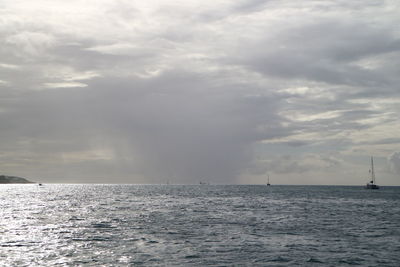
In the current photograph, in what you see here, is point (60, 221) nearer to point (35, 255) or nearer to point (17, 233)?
point (17, 233)

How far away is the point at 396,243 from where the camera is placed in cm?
4519

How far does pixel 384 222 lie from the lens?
67.9 m

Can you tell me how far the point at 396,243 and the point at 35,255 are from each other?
135 feet

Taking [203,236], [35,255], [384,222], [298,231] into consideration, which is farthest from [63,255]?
[384,222]

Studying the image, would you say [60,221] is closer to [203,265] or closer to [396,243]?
[203,265]

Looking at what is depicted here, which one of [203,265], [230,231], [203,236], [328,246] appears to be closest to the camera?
[203,265]

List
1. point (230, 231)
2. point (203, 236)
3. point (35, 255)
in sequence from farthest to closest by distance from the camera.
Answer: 1. point (230, 231)
2. point (203, 236)
3. point (35, 255)

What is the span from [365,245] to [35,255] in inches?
1442

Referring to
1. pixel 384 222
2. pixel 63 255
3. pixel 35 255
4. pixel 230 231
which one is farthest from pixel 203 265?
pixel 384 222

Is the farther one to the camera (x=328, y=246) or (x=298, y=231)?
(x=298, y=231)

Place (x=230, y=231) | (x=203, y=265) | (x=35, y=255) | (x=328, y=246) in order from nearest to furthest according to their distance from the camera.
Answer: (x=203, y=265) < (x=35, y=255) < (x=328, y=246) < (x=230, y=231)

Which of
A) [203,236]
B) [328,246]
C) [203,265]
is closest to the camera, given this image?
[203,265]

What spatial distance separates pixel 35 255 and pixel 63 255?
9.00ft

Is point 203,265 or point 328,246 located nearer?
point 203,265
